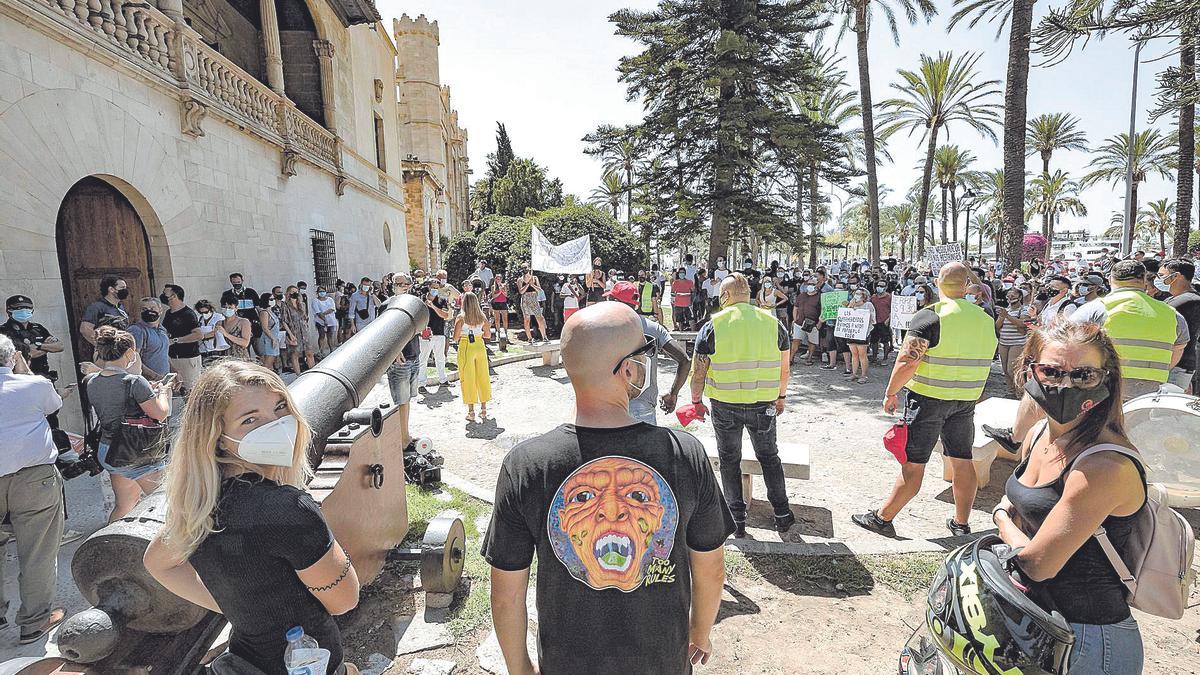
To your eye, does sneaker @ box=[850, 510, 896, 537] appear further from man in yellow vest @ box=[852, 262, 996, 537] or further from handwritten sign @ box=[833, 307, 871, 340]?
handwritten sign @ box=[833, 307, 871, 340]

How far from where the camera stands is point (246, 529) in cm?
164

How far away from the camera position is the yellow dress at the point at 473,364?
7512mm

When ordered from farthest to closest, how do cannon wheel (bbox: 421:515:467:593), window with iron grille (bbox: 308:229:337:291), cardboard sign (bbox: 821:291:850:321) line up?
window with iron grille (bbox: 308:229:337:291) < cardboard sign (bbox: 821:291:850:321) < cannon wheel (bbox: 421:515:467:593)

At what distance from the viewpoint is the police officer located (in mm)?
5281

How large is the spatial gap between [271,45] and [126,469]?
1314cm

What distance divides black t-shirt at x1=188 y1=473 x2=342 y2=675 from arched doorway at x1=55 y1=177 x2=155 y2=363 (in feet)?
24.8

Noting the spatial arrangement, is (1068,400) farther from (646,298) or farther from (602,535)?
(646,298)

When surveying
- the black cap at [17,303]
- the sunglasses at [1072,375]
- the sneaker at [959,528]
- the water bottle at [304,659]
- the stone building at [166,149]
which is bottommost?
the sneaker at [959,528]

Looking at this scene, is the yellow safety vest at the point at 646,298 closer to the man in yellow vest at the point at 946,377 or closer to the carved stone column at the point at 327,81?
the carved stone column at the point at 327,81

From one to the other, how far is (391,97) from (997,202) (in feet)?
167

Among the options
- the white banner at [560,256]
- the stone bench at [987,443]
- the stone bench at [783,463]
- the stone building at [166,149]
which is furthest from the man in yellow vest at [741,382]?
the white banner at [560,256]

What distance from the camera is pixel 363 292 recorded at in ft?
45.5

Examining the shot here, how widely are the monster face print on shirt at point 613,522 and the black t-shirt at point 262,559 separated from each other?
2.42 feet

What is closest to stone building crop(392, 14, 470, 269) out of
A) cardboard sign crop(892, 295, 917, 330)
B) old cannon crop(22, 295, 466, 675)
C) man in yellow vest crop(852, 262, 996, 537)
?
cardboard sign crop(892, 295, 917, 330)
